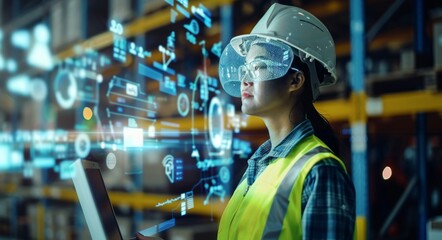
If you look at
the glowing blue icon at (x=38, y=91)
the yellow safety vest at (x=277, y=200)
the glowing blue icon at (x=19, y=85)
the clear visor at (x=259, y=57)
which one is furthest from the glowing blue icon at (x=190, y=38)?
the glowing blue icon at (x=38, y=91)

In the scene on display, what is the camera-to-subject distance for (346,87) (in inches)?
125

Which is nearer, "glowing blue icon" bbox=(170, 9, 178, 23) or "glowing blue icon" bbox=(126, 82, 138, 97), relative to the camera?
"glowing blue icon" bbox=(126, 82, 138, 97)

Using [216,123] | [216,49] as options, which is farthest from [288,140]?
[216,49]

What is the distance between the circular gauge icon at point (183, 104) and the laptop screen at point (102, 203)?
77 cm

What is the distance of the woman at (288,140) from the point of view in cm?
116

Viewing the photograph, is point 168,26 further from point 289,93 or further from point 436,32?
point 436,32

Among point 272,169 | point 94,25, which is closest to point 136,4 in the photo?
point 94,25

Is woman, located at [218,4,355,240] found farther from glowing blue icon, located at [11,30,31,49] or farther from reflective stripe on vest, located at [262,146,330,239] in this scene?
glowing blue icon, located at [11,30,31,49]

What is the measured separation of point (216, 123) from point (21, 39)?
10.2ft

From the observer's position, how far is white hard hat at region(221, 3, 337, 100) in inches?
53.0

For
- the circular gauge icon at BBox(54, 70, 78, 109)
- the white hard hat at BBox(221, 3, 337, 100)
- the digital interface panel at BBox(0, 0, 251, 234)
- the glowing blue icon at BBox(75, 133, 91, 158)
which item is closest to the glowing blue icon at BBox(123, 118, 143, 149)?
the digital interface panel at BBox(0, 0, 251, 234)

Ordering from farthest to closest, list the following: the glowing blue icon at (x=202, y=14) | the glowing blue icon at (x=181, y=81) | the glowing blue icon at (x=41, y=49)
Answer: the glowing blue icon at (x=41, y=49) < the glowing blue icon at (x=202, y=14) < the glowing blue icon at (x=181, y=81)

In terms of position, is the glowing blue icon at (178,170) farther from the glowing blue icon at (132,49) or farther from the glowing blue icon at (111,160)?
the glowing blue icon at (132,49)

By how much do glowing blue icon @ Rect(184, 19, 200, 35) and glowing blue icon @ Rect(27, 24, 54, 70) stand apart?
9.12 feet
